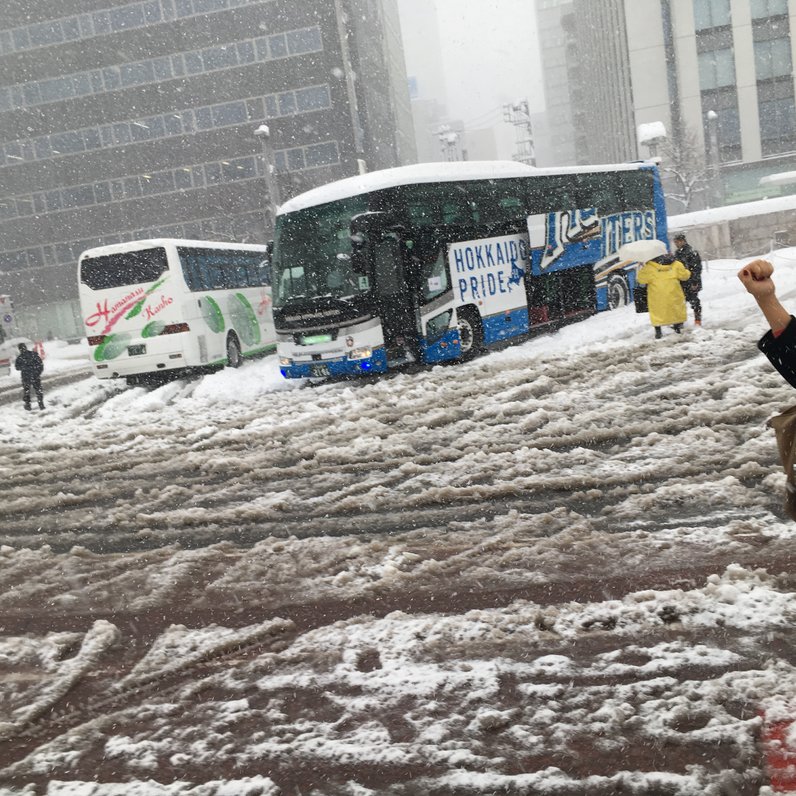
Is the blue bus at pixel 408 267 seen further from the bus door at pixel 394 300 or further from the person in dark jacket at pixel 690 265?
the person in dark jacket at pixel 690 265

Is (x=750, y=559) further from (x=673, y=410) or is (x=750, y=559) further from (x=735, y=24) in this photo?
(x=735, y=24)

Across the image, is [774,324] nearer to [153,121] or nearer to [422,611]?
[422,611]

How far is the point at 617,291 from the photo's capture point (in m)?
21.8

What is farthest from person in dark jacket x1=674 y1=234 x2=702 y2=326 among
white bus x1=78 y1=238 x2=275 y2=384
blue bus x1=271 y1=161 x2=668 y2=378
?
white bus x1=78 y1=238 x2=275 y2=384

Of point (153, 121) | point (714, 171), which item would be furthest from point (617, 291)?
point (153, 121)

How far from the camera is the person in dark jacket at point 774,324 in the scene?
2.70 m

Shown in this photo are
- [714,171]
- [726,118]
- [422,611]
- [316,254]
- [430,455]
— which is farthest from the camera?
[726,118]

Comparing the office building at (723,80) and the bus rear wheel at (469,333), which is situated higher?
the office building at (723,80)

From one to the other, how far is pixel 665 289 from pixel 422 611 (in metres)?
11.4

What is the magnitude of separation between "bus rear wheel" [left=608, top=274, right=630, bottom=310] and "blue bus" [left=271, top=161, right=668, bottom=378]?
3.01m

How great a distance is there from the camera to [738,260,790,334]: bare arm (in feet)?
8.93

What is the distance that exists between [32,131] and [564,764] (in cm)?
6528

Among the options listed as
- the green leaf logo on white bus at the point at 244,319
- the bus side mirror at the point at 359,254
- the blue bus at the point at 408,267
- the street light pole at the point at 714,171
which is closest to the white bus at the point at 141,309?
the green leaf logo on white bus at the point at 244,319

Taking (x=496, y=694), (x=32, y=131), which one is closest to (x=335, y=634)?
(x=496, y=694)
